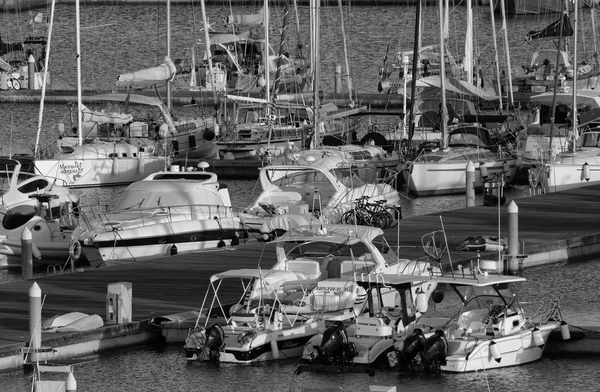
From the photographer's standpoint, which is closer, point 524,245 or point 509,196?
point 524,245

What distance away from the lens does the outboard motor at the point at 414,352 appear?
23.0 metres

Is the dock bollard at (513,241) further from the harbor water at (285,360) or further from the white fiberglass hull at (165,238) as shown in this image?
the white fiberglass hull at (165,238)

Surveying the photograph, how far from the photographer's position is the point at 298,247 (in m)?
27.3

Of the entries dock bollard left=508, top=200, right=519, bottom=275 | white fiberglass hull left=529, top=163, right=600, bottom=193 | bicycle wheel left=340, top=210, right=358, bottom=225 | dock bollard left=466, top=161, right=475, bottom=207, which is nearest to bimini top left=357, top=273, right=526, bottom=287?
dock bollard left=508, top=200, right=519, bottom=275

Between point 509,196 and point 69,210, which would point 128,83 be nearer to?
point 509,196

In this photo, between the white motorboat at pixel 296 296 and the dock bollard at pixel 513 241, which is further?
the dock bollard at pixel 513 241

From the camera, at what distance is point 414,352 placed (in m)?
23.1

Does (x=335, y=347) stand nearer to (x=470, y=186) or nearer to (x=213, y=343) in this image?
(x=213, y=343)

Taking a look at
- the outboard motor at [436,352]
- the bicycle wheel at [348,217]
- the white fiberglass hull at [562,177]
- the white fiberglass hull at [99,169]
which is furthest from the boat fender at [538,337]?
the white fiberglass hull at [99,169]

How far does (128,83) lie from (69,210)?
62.8 ft

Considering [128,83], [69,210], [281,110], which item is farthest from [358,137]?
[69,210]

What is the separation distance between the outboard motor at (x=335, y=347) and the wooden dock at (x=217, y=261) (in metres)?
3.83

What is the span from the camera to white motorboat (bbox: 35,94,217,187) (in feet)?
165

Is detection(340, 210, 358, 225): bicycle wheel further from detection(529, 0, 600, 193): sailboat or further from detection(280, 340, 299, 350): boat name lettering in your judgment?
detection(280, 340, 299, 350): boat name lettering
